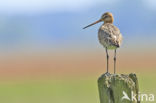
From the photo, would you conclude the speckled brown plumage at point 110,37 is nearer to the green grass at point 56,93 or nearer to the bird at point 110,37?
the bird at point 110,37

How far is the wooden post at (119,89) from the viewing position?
7.11 meters

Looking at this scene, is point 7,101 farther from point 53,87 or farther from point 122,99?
point 122,99

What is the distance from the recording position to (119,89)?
23.5 feet

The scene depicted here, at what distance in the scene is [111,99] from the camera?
283 inches

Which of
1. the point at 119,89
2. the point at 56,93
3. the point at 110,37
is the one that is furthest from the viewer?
the point at 56,93

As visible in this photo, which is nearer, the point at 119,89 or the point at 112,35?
the point at 119,89

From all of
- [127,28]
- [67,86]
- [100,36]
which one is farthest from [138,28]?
[100,36]

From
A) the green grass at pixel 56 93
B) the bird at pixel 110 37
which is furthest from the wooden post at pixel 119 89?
the green grass at pixel 56 93

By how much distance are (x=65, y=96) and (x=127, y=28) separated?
169434 millimetres

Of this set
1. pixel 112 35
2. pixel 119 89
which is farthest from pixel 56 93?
pixel 119 89

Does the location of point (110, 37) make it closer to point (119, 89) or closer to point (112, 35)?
point (112, 35)

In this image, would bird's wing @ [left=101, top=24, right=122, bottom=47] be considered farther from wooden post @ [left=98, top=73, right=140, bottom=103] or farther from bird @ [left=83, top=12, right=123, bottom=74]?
wooden post @ [left=98, top=73, right=140, bottom=103]

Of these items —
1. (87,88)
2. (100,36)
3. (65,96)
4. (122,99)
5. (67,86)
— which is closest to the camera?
(122,99)

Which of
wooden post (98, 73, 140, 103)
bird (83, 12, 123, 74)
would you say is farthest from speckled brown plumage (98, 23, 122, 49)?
wooden post (98, 73, 140, 103)
